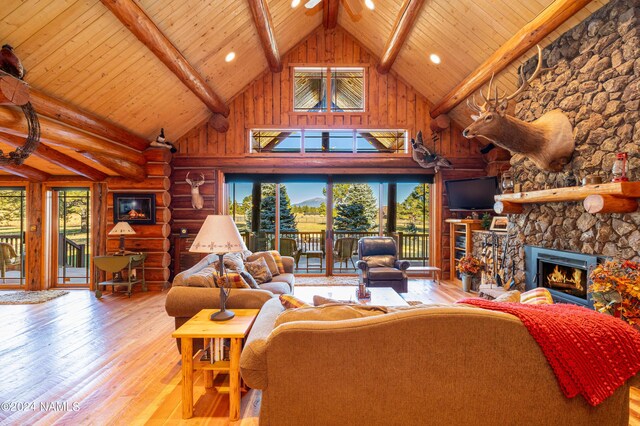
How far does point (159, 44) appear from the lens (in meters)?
3.65

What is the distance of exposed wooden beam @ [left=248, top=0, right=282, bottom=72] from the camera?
4.27 meters

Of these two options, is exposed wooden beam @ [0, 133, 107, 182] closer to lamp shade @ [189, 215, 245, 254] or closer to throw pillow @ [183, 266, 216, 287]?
throw pillow @ [183, 266, 216, 287]

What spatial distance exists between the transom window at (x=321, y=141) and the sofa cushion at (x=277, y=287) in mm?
3447

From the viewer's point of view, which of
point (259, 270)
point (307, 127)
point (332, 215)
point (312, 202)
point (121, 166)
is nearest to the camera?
point (259, 270)

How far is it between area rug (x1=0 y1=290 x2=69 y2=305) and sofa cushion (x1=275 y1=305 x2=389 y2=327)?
5300 millimetres

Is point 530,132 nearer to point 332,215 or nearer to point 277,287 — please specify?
point 277,287

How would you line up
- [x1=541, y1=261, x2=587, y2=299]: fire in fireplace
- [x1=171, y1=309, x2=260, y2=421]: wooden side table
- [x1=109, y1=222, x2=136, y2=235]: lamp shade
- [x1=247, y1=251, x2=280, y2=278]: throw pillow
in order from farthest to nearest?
1. [x1=109, y1=222, x2=136, y2=235]: lamp shade
2. [x1=247, y1=251, x2=280, y2=278]: throw pillow
3. [x1=541, y1=261, x2=587, y2=299]: fire in fireplace
4. [x1=171, y1=309, x2=260, y2=421]: wooden side table

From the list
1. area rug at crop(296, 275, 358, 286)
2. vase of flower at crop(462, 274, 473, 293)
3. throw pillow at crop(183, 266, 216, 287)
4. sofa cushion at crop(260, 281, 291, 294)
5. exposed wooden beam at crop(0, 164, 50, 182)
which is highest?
exposed wooden beam at crop(0, 164, 50, 182)

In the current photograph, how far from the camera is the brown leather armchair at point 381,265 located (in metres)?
4.87

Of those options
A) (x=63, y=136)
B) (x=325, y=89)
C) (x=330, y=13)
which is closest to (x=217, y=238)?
(x=63, y=136)

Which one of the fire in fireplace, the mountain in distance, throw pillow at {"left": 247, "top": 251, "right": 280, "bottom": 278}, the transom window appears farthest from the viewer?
the mountain in distance

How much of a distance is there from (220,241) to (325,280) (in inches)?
165

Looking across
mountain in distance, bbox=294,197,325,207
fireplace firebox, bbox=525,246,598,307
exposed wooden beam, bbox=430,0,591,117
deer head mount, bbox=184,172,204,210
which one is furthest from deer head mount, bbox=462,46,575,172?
deer head mount, bbox=184,172,204,210

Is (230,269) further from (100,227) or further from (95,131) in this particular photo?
(100,227)
